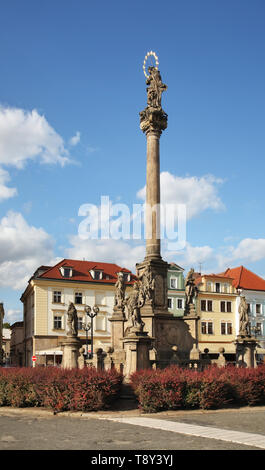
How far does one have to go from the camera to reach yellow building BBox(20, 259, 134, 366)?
53.0 metres

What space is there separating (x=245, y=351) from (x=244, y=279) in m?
40.8

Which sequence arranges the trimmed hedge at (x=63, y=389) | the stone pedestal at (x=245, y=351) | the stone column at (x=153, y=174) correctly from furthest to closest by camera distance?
the stone column at (x=153, y=174) < the stone pedestal at (x=245, y=351) < the trimmed hedge at (x=63, y=389)

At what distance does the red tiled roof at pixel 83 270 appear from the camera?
55.5 meters

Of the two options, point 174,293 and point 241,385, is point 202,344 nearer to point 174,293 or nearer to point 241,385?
point 174,293

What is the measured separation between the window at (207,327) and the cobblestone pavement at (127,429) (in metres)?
42.9

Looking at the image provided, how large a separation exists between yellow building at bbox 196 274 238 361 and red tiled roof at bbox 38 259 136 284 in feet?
28.6

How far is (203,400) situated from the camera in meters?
15.5

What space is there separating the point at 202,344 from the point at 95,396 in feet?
145

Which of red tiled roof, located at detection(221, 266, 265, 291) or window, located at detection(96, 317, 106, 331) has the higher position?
red tiled roof, located at detection(221, 266, 265, 291)

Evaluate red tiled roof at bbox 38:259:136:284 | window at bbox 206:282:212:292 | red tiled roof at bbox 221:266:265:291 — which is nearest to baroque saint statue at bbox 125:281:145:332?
red tiled roof at bbox 38:259:136:284

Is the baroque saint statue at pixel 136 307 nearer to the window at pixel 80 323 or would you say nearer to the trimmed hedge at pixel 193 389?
the trimmed hedge at pixel 193 389

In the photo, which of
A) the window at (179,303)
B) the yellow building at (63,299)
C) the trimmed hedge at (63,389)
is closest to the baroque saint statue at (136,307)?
the trimmed hedge at (63,389)

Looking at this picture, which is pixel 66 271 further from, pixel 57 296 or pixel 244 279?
pixel 244 279

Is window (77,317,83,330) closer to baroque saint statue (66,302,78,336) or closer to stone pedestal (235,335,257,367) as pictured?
baroque saint statue (66,302,78,336)
